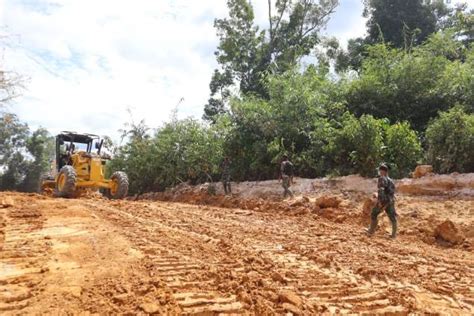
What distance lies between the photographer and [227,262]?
4984 millimetres

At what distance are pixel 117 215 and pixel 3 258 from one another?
3479 millimetres

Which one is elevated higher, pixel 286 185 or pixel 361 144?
pixel 361 144

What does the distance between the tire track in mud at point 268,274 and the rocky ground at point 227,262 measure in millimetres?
17

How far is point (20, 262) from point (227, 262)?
2334 mm

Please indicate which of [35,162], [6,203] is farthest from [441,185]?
[35,162]

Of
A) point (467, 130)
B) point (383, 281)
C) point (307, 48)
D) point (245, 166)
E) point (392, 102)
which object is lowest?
point (383, 281)

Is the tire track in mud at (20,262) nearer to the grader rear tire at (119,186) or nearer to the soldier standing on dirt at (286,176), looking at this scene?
the grader rear tire at (119,186)

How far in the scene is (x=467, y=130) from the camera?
35.4 ft

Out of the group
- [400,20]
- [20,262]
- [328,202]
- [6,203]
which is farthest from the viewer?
[400,20]

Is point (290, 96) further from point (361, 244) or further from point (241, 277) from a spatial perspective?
point (241, 277)

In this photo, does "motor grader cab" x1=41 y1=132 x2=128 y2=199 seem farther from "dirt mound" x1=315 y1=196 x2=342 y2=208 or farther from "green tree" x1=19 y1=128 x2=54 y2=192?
"green tree" x1=19 y1=128 x2=54 y2=192

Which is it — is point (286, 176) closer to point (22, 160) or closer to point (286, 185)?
point (286, 185)

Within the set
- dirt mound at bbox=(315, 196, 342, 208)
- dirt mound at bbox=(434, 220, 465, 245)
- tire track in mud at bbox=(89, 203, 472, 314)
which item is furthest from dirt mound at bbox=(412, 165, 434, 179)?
tire track in mud at bbox=(89, 203, 472, 314)

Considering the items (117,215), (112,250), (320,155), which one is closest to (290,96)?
(320,155)
